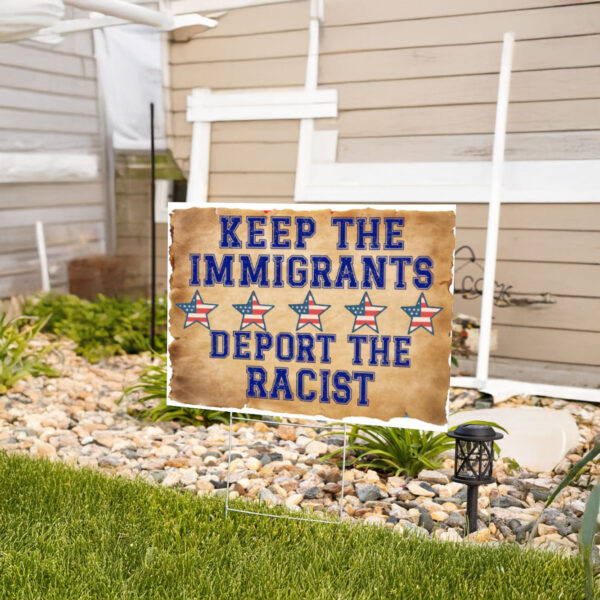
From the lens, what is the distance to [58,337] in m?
5.77

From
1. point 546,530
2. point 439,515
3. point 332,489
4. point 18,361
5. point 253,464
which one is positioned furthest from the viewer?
point 18,361

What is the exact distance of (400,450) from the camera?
10.6 ft

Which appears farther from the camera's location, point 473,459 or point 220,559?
point 473,459

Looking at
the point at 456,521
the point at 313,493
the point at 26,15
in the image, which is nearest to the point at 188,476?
the point at 313,493

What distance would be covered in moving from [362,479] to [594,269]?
7.70ft

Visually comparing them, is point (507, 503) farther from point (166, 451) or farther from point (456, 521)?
point (166, 451)

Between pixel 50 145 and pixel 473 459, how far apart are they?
4476mm

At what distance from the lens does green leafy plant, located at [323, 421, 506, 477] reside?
10.6ft

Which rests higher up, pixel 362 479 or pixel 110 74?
pixel 110 74

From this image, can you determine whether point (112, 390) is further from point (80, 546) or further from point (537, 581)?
point (537, 581)

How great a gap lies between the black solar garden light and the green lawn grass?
0.22 metres

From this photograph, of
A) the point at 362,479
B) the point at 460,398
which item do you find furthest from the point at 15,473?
the point at 460,398

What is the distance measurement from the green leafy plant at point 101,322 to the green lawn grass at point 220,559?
2.65 m

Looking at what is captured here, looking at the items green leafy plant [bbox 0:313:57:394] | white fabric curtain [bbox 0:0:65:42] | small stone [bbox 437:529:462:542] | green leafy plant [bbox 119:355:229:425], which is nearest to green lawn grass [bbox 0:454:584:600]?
small stone [bbox 437:529:462:542]
